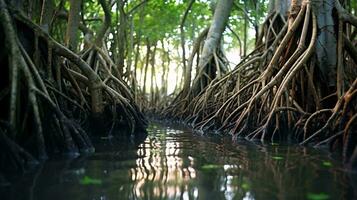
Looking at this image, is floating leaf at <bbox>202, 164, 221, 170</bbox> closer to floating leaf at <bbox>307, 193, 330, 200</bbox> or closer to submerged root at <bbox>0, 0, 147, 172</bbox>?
floating leaf at <bbox>307, 193, 330, 200</bbox>

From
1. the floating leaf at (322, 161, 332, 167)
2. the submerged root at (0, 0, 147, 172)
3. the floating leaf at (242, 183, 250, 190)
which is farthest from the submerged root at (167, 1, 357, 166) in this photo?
the submerged root at (0, 0, 147, 172)

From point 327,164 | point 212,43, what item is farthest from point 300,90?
point 212,43

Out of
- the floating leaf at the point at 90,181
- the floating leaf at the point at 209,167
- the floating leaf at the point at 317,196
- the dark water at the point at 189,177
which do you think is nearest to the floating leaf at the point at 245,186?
the dark water at the point at 189,177

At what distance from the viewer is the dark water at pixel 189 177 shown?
79.0 inches

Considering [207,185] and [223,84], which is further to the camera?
[223,84]

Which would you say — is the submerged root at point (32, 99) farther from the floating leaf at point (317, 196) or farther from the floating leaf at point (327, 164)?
the floating leaf at point (327, 164)

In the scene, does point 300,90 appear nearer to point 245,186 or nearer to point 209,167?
point 209,167

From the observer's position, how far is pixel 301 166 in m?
2.79

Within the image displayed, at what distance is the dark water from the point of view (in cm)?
201

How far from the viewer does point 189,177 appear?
242 cm

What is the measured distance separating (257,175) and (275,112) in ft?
6.18

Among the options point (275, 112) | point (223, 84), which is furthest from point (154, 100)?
point (275, 112)

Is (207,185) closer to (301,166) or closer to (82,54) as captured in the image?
(301,166)

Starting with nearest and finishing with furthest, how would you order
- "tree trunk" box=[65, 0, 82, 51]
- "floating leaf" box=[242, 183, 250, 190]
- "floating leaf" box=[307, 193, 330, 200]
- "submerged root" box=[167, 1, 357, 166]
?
"floating leaf" box=[307, 193, 330, 200]
"floating leaf" box=[242, 183, 250, 190]
"submerged root" box=[167, 1, 357, 166]
"tree trunk" box=[65, 0, 82, 51]
